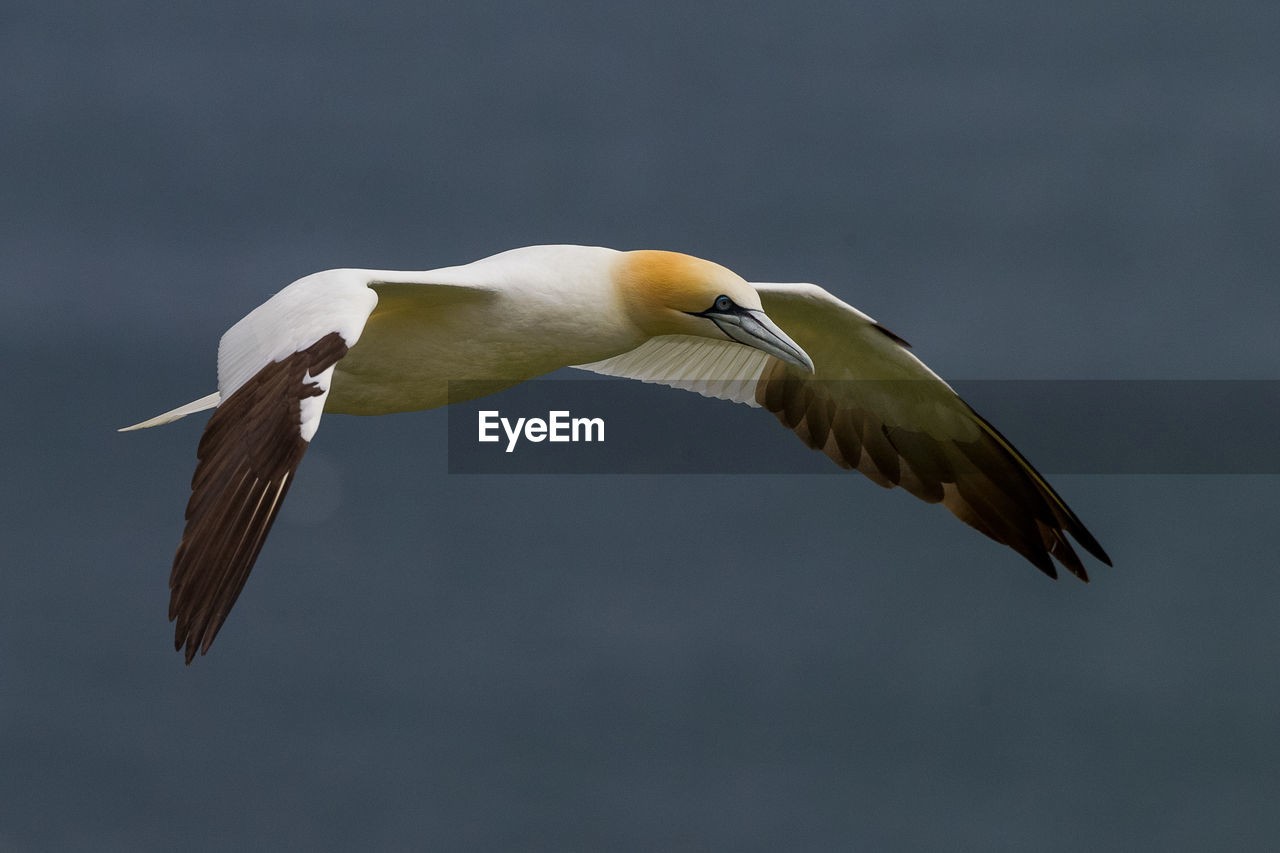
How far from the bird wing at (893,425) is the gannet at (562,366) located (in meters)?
0.01

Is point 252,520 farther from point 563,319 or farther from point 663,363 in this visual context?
point 663,363

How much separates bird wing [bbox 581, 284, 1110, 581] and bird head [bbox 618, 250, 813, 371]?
1.67m

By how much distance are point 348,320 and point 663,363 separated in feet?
13.1

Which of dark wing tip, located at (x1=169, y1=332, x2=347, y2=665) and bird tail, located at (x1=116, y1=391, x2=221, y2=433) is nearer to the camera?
dark wing tip, located at (x1=169, y1=332, x2=347, y2=665)

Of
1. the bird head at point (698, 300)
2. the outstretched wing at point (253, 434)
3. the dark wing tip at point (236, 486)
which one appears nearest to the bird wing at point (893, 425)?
the bird head at point (698, 300)

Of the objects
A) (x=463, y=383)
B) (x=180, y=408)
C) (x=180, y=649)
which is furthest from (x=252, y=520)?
(x=180, y=408)

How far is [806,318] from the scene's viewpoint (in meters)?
12.3

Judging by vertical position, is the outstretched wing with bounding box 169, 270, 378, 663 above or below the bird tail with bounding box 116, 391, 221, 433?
above

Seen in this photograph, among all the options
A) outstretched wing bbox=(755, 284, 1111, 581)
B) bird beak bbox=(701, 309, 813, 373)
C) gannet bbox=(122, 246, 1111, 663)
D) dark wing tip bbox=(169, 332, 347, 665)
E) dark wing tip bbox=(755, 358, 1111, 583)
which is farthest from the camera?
dark wing tip bbox=(755, 358, 1111, 583)

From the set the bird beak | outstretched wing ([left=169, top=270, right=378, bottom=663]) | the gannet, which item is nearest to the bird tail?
the gannet

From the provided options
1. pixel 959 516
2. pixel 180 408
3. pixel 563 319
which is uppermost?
pixel 563 319

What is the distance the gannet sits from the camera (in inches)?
341

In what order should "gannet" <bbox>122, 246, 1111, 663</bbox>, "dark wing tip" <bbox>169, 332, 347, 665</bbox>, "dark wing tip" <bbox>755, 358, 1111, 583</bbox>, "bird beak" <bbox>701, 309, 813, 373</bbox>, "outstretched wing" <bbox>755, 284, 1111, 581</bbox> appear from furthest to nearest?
"dark wing tip" <bbox>755, 358, 1111, 583</bbox> → "outstretched wing" <bbox>755, 284, 1111, 581</bbox> → "bird beak" <bbox>701, 309, 813, 373</bbox> → "gannet" <bbox>122, 246, 1111, 663</bbox> → "dark wing tip" <bbox>169, 332, 347, 665</bbox>

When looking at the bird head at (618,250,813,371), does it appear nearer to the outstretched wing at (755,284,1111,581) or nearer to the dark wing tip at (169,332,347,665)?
the outstretched wing at (755,284,1111,581)
